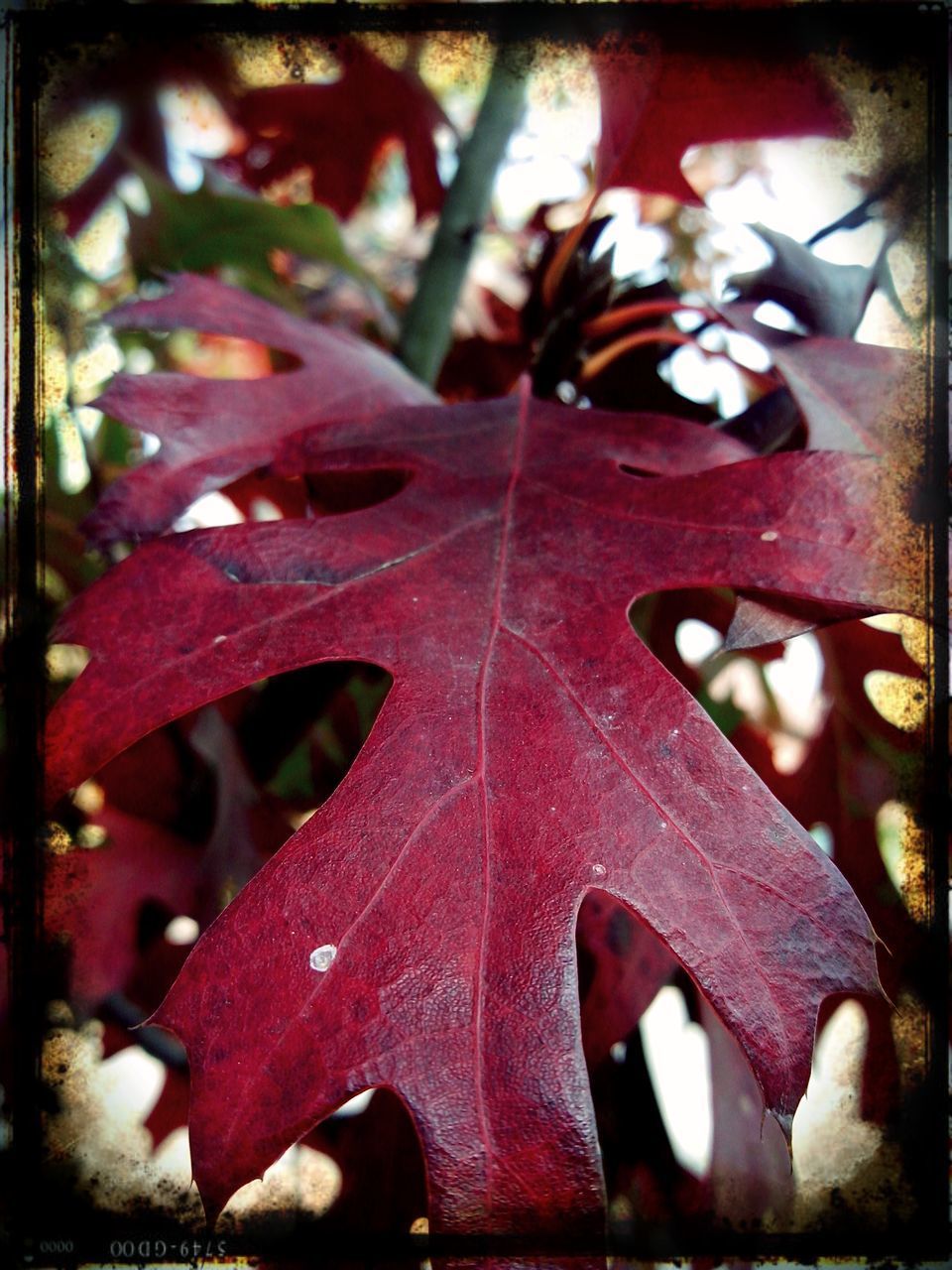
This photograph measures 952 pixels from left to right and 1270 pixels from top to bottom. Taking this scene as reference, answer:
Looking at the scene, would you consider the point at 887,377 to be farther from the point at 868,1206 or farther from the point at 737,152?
the point at 737,152

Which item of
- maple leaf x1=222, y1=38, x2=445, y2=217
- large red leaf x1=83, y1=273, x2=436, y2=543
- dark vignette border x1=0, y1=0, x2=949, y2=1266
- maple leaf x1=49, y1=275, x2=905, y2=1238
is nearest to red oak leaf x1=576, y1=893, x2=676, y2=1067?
dark vignette border x1=0, y1=0, x2=949, y2=1266

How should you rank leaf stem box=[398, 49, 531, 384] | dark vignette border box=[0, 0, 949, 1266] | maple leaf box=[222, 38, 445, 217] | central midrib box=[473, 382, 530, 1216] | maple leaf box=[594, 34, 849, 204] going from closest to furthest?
central midrib box=[473, 382, 530, 1216] → dark vignette border box=[0, 0, 949, 1266] → maple leaf box=[594, 34, 849, 204] → leaf stem box=[398, 49, 531, 384] → maple leaf box=[222, 38, 445, 217]

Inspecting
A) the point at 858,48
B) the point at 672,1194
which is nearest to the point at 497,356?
the point at 858,48

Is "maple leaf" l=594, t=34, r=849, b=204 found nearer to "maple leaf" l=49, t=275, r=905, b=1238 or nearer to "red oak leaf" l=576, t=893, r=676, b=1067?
"maple leaf" l=49, t=275, r=905, b=1238

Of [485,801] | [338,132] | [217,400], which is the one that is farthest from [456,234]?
[485,801]

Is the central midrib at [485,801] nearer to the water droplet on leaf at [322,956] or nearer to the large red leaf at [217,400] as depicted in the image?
the water droplet on leaf at [322,956]

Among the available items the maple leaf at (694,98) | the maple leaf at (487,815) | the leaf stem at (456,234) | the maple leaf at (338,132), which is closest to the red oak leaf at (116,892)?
the maple leaf at (487,815)
